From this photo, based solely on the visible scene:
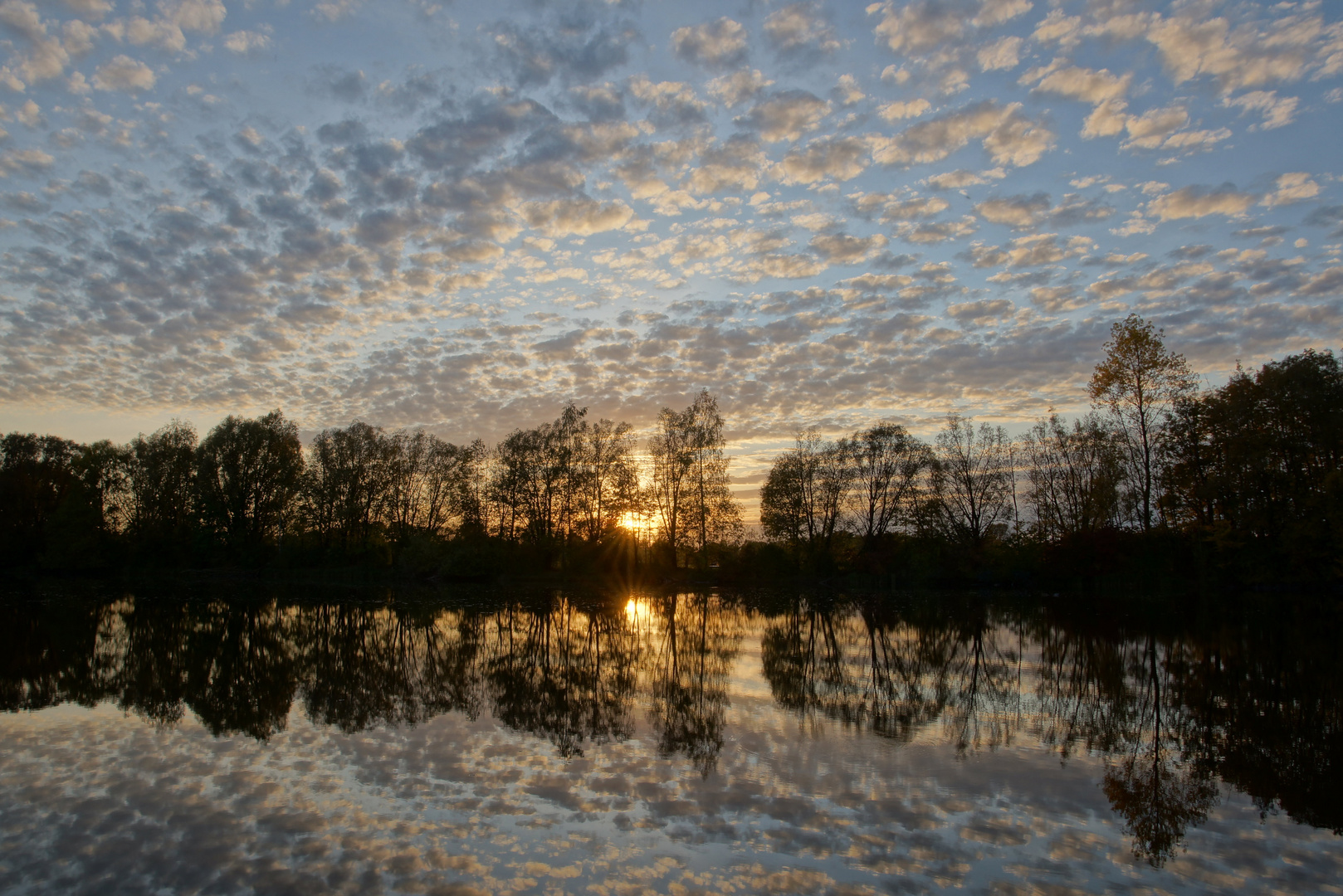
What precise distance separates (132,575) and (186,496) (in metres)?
7.43

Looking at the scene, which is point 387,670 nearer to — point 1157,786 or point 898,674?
point 898,674

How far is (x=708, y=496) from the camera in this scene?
50969 millimetres

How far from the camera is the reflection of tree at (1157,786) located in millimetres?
5426

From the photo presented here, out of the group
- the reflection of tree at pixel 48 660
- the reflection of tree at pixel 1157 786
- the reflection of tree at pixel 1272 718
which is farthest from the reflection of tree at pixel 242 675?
the reflection of tree at pixel 1272 718

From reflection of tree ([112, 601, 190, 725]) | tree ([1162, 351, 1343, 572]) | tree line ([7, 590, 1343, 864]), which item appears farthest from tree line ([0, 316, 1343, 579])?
reflection of tree ([112, 601, 190, 725])

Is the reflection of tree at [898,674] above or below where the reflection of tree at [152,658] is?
below

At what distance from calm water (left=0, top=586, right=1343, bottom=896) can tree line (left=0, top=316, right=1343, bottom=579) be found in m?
24.9

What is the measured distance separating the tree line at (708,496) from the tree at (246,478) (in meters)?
0.15

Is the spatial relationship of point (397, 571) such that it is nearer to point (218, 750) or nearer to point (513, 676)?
point (513, 676)

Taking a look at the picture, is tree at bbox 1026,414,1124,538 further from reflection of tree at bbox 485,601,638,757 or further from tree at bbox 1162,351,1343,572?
reflection of tree at bbox 485,601,638,757

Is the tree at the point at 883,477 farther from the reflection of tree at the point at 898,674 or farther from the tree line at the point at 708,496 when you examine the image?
the reflection of tree at the point at 898,674

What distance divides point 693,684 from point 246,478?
56926 mm

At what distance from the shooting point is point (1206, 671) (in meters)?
12.8

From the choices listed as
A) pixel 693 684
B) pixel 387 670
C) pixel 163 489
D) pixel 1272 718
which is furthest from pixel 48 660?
pixel 163 489
